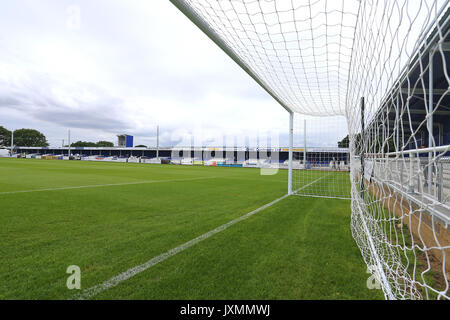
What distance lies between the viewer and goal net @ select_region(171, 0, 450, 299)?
4.89 ft

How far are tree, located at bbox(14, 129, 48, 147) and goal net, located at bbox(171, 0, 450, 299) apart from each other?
94286 mm

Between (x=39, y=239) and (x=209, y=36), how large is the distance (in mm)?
3417

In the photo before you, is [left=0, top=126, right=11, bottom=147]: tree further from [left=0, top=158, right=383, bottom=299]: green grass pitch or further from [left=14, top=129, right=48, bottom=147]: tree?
[left=0, top=158, right=383, bottom=299]: green grass pitch

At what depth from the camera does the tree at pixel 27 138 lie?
7144 centimetres

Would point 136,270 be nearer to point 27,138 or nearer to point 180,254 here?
point 180,254

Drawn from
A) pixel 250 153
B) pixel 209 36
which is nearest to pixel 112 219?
pixel 209 36

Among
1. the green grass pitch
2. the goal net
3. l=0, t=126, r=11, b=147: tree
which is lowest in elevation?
the green grass pitch

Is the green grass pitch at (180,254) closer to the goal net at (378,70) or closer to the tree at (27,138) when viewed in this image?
the goal net at (378,70)

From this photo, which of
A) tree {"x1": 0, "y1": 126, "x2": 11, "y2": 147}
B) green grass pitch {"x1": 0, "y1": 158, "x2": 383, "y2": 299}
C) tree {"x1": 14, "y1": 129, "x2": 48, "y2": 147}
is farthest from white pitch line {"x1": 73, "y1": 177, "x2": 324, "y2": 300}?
tree {"x1": 0, "y1": 126, "x2": 11, "y2": 147}

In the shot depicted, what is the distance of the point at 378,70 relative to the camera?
7.11ft

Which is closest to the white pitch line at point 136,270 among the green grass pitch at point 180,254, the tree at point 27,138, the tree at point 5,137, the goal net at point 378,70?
the green grass pitch at point 180,254

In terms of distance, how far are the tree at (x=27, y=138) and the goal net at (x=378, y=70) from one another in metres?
94.3

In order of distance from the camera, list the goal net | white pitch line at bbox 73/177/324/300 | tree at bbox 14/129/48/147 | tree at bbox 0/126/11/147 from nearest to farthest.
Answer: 1. the goal net
2. white pitch line at bbox 73/177/324/300
3. tree at bbox 0/126/11/147
4. tree at bbox 14/129/48/147
